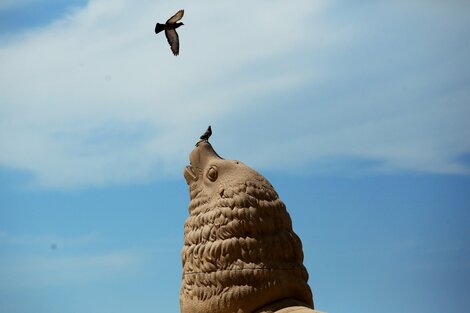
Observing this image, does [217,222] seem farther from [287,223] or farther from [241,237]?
[287,223]

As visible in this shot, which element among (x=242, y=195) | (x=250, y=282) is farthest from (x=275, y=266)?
(x=242, y=195)

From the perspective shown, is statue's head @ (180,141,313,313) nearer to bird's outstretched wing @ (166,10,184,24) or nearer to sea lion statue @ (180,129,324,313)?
sea lion statue @ (180,129,324,313)

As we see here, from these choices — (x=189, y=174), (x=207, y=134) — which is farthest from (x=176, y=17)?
(x=189, y=174)

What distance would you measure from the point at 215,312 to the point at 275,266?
0.66 metres

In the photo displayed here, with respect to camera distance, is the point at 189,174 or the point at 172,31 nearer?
the point at 189,174

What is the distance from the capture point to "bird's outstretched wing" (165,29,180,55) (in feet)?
24.8

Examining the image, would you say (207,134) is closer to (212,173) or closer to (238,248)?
(212,173)

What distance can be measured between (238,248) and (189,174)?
3.44 ft

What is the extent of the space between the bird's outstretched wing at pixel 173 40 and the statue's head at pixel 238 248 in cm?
145

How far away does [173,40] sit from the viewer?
7551 mm

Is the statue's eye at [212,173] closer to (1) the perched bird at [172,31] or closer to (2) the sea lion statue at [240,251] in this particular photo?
(2) the sea lion statue at [240,251]

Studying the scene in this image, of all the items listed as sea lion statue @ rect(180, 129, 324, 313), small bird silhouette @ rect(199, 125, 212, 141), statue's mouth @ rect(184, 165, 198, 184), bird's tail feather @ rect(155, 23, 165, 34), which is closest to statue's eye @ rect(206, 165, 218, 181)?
sea lion statue @ rect(180, 129, 324, 313)

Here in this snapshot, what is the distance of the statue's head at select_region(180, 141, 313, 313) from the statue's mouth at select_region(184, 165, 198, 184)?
0.16m

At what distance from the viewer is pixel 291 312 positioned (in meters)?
6.14
